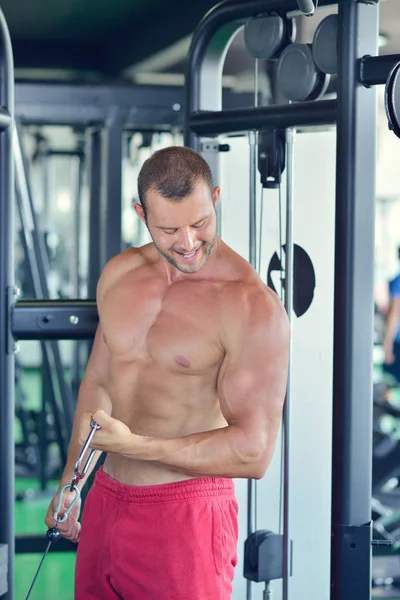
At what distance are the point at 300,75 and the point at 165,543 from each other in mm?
1213

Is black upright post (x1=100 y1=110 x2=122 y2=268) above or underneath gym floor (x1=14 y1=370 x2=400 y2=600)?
above

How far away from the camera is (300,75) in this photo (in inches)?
90.2

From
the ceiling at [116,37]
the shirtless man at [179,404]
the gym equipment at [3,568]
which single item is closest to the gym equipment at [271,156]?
the shirtless man at [179,404]

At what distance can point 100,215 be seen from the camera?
4.73 meters

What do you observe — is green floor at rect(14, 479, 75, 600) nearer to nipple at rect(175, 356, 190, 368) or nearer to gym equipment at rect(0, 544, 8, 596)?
gym equipment at rect(0, 544, 8, 596)

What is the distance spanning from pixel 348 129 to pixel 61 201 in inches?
409

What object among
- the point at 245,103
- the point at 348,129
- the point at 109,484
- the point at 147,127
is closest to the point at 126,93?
the point at 147,127

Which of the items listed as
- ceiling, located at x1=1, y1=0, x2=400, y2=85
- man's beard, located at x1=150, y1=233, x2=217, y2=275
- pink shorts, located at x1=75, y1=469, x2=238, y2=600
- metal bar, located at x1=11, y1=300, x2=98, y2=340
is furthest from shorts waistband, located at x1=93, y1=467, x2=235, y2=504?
ceiling, located at x1=1, y1=0, x2=400, y2=85

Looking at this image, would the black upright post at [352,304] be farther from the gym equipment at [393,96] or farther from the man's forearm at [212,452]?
the man's forearm at [212,452]

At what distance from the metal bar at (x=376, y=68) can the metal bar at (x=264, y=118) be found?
0.10 meters

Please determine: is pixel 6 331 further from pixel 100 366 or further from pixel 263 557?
pixel 263 557

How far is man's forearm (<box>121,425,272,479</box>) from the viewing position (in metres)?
1.84

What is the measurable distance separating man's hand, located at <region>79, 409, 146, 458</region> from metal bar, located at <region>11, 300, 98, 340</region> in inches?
26.3

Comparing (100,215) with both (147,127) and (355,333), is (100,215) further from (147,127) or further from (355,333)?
(355,333)
